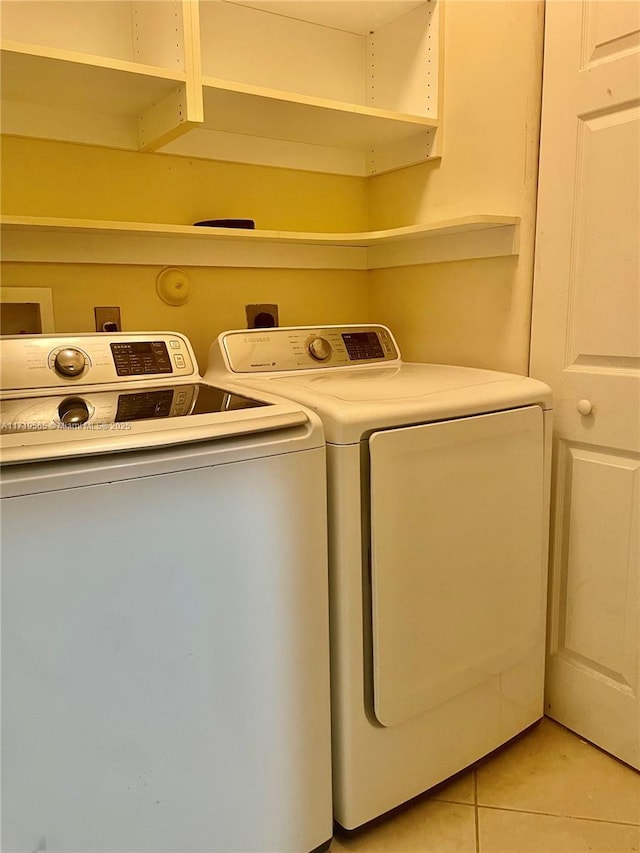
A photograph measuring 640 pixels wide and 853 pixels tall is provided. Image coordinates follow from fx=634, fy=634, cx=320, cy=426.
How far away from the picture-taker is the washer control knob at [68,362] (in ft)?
4.57

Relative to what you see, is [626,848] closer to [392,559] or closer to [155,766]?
[392,559]

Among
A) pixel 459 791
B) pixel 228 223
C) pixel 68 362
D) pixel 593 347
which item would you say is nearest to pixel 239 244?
pixel 228 223

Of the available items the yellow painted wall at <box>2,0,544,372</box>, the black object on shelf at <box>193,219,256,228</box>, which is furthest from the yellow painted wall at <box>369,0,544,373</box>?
the black object on shelf at <box>193,219,256,228</box>

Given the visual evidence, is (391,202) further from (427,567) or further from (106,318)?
(427,567)

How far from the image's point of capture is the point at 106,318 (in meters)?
1.66

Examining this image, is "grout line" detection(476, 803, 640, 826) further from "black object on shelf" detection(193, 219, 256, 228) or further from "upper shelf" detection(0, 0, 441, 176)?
"upper shelf" detection(0, 0, 441, 176)

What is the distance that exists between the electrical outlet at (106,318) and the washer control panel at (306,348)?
0.29 m

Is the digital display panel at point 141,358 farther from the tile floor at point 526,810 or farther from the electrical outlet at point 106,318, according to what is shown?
the tile floor at point 526,810

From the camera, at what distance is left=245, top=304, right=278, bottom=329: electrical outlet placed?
1.83 meters

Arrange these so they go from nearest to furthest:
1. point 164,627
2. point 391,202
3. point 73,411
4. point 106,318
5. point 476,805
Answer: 1. point 164,627
2. point 73,411
3. point 476,805
4. point 106,318
5. point 391,202

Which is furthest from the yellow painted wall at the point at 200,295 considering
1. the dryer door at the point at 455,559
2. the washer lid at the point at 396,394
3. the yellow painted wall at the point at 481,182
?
the dryer door at the point at 455,559

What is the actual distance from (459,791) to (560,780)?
0.24 m

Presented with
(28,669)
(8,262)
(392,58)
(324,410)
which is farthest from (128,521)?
(392,58)

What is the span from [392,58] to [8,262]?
4.07ft
